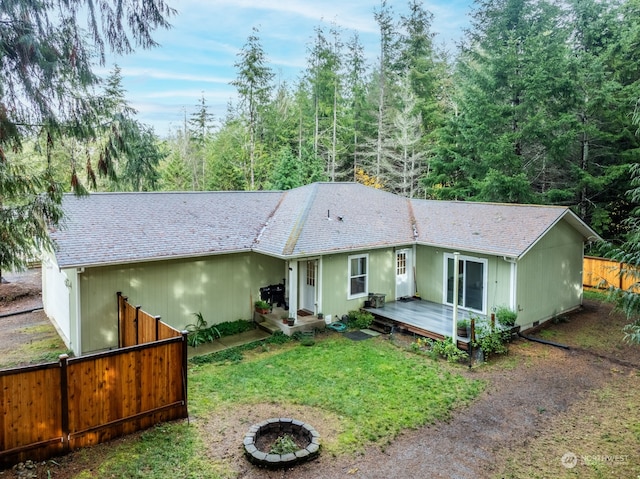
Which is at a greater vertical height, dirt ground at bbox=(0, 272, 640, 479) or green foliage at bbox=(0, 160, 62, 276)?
green foliage at bbox=(0, 160, 62, 276)

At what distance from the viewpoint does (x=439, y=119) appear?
25906mm

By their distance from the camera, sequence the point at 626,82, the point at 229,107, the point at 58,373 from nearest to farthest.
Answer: the point at 58,373 < the point at 626,82 < the point at 229,107

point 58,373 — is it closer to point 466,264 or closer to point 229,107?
point 466,264

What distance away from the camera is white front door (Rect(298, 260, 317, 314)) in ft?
41.1

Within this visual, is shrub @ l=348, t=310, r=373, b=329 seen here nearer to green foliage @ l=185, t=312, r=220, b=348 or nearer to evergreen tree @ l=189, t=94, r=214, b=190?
green foliage @ l=185, t=312, r=220, b=348

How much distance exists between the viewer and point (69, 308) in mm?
9805

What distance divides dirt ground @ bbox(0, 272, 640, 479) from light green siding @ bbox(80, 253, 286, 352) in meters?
3.14

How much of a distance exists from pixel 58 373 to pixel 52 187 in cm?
278

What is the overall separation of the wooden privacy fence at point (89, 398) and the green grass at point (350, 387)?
3.01 ft

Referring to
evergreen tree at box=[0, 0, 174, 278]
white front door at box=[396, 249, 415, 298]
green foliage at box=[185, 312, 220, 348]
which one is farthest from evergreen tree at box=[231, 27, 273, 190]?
evergreen tree at box=[0, 0, 174, 278]

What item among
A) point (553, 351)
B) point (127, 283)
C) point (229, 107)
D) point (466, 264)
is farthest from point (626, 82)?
point (229, 107)

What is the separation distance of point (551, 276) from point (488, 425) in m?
7.48

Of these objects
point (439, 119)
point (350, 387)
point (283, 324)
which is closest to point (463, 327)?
point (350, 387)
